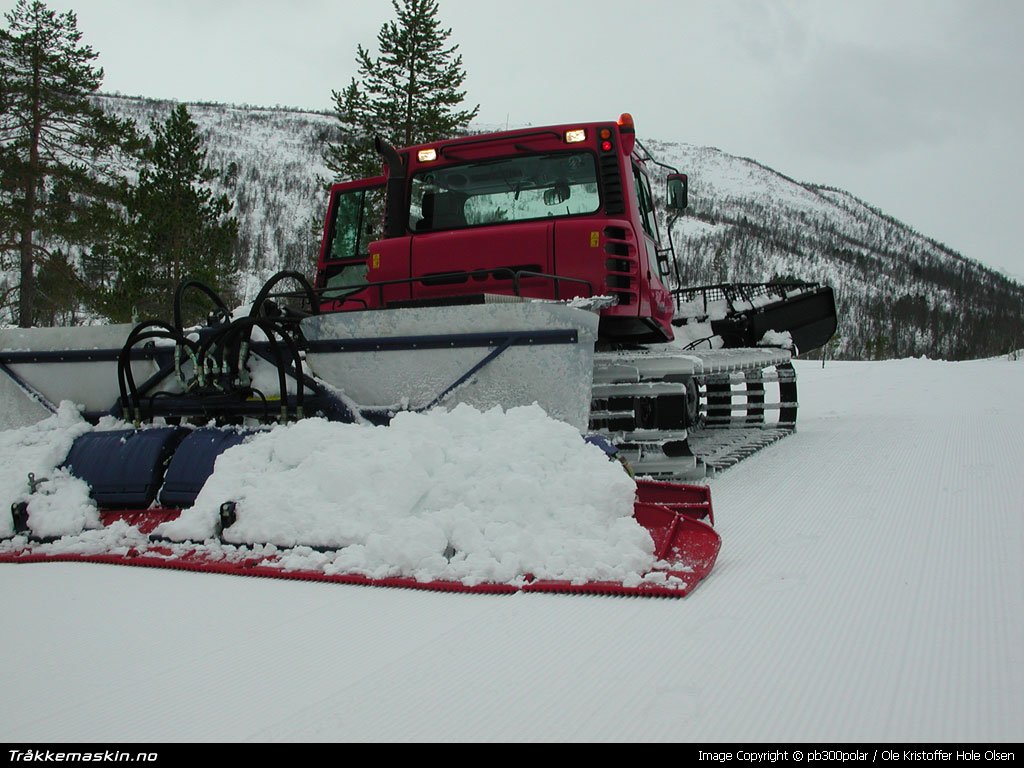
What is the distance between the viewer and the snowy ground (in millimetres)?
1806

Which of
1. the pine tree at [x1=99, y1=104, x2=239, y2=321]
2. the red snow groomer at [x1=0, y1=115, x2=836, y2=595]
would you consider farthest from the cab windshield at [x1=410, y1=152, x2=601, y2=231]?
the pine tree at [x1=99, y1=104, x2=239, y2=321]

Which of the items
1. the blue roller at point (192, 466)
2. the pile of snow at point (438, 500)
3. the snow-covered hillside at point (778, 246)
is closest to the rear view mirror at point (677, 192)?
the pile of snow at point (438, 500)

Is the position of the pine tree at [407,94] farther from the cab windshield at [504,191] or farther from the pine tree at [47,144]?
the cab windshield at [504,191]

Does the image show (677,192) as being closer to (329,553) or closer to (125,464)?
(329,553)

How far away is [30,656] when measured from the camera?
7.66ft

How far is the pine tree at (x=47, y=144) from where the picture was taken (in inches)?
832

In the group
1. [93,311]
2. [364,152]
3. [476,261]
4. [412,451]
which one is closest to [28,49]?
[93,311]

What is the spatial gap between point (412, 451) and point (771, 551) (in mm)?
1575

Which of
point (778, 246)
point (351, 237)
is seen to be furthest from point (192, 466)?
point (778, 246)

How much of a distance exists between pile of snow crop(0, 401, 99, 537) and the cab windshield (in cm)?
309

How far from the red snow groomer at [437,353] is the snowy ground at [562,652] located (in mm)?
254

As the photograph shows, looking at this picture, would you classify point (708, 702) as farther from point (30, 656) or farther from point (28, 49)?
point (28, 49)

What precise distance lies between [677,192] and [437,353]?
3096 mm

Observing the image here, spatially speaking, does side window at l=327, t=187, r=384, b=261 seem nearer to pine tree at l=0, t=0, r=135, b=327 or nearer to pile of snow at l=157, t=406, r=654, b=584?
pile of snow at l=157, t=406, r=654, b=584
